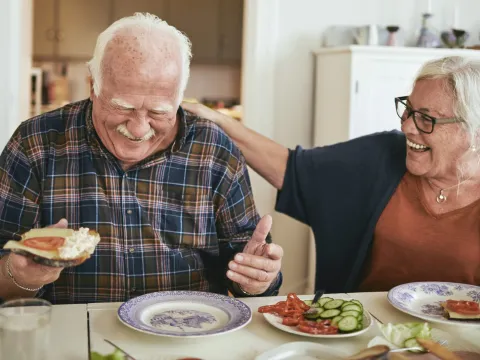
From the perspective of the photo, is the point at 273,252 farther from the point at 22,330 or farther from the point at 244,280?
the point at 22,330

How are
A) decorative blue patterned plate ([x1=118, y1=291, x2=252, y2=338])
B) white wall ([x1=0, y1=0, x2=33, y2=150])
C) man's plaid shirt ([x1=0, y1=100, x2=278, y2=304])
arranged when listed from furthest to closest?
1. white wall ([x1=0, y1=0, x2=33, y2=150])
2. man's plaid shirt ([x1=0, y1=100, x2=278, y2=304])
3. decorative blue patterned plate ([x1=118, y1=291, x2=252, y2=338])

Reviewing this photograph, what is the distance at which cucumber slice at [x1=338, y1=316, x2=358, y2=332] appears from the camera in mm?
1460

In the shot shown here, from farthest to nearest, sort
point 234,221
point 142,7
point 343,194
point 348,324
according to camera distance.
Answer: point 142,7 < point 343,194 < point 234,221 < point 348,324

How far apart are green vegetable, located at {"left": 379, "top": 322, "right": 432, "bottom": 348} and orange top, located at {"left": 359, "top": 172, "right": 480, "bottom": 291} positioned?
0.66 meters

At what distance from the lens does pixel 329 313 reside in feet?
5.02

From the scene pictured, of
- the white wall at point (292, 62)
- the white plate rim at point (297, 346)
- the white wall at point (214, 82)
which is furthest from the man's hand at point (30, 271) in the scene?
the white wall at point (214, 82)

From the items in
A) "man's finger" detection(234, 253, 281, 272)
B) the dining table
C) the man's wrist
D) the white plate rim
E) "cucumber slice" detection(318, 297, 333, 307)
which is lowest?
the dining table

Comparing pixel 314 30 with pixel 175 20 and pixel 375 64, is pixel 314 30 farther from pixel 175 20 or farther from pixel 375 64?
pixel 175 20

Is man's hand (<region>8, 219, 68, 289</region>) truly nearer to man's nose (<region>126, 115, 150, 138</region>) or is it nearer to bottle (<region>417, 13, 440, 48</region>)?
man's nose (<region>126, 115, 150, 138</region>)

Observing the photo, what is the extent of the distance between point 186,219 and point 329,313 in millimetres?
579

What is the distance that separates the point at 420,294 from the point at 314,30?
97.2 inches

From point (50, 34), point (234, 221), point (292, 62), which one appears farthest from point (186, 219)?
point (50, 34)

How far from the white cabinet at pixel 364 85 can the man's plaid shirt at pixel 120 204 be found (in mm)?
1849

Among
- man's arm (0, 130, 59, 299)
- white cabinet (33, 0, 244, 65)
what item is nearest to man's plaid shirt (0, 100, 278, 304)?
man's arm (0, 130, 59, 299)
